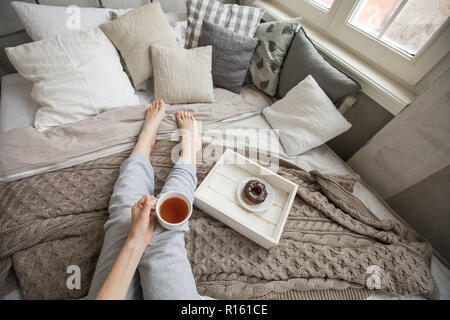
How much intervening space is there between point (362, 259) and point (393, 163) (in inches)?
A: 23.4

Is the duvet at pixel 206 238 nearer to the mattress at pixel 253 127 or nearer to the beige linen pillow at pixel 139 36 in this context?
the mattress at pixel 253 127

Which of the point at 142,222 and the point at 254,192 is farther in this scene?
the point at 254,192

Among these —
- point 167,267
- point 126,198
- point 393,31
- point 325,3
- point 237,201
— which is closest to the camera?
point 167,267

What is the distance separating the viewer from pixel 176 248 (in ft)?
2.41

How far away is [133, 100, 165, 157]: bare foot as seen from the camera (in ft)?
3.32

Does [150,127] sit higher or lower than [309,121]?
lower

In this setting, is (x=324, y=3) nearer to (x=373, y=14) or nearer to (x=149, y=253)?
(x=373, y=14)

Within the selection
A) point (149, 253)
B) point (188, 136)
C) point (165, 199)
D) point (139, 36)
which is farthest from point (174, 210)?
point (139, 36)

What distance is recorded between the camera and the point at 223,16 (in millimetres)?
1331

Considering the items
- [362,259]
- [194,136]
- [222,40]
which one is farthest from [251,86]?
[362,259]

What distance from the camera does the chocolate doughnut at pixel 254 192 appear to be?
876mm

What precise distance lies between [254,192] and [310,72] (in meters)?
0.82

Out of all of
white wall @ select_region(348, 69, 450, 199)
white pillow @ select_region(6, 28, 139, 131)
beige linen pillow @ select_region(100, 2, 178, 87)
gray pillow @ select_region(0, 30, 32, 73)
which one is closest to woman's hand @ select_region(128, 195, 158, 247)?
white pillow @ select_region(6, 28, 139, 131)

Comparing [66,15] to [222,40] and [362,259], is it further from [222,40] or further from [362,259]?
[362,259]
